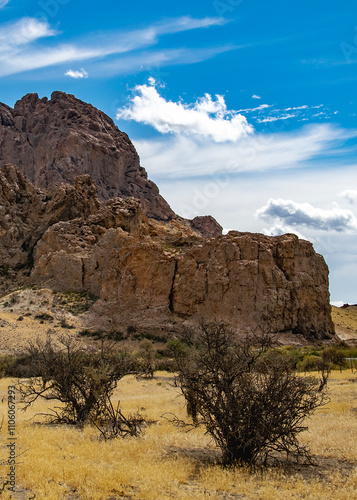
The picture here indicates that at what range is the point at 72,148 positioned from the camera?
Result: 347 feet

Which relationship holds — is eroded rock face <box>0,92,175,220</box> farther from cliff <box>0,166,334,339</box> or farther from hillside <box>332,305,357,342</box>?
hillside <box>332,305,357,342</box>

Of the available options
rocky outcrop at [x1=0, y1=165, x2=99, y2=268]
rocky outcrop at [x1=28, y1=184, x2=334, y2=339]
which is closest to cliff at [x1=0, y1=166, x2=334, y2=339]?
rocky outcrop at [x1=28, y1=184, x2=334, y2=339]

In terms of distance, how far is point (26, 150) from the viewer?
11562 cm

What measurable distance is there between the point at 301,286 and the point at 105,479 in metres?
41.8

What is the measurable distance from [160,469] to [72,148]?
102m

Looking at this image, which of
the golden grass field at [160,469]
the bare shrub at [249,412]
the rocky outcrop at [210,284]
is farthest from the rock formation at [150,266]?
the bare shrub at [249,412]

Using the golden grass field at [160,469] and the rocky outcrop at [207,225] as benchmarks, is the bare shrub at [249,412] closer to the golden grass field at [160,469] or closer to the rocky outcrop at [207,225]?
the golden grass field at [160,469]

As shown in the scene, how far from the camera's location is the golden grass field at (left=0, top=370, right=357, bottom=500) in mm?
8773

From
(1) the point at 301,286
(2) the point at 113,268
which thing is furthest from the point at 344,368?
(2) the point at 113,268

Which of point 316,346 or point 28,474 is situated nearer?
point 28,474

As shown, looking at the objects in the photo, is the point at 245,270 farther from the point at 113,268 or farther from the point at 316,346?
the point at 113,268

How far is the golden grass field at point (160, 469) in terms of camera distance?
28.8ft

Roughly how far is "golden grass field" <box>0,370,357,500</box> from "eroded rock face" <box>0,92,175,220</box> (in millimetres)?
92281

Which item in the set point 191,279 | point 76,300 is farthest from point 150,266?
point 76,300
